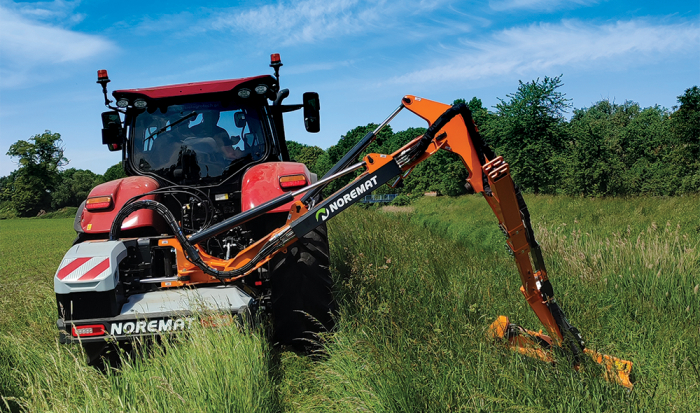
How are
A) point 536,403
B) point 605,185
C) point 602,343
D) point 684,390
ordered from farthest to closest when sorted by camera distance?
1. point 605,185
2. point 602,343
3. point 684,390
4. point 536,403

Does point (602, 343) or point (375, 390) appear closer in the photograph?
point (375, 390)

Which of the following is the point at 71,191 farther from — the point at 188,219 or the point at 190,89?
the point at 188,219

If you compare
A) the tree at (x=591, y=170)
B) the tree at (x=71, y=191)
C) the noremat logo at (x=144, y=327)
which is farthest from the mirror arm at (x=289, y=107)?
the tree at (x=71, y=191)

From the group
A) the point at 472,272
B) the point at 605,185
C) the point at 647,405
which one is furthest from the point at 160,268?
the point at 605,185

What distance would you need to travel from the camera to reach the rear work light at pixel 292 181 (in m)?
3.75

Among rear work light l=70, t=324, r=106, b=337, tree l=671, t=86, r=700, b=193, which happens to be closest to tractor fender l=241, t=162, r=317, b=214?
rear work light l=70, t=324, r=106, b=337

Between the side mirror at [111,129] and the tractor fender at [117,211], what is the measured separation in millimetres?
1014

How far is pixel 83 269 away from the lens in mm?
3174

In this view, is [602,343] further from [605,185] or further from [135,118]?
[605,185]

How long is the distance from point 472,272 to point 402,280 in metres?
0.83

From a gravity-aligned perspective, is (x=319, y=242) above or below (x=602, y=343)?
above

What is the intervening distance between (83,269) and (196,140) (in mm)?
1659

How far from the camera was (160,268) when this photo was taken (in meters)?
3.87

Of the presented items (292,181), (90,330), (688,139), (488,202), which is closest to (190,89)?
(292,181)
